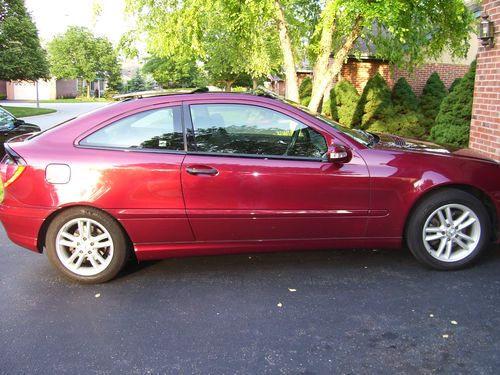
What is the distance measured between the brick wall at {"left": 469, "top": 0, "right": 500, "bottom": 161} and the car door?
2924mm

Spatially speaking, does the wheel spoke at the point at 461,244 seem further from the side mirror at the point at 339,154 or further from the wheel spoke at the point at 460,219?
the side mirror at the point at 339,154

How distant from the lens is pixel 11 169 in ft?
13.1

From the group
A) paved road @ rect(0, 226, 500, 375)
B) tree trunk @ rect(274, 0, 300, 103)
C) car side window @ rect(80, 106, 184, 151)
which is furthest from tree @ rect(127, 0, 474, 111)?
paved road @ rect(0, 226, 500, 375)

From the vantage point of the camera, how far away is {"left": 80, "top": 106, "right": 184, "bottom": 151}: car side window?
398cm

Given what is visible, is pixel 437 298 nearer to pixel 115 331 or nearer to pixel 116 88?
pixel 115 331

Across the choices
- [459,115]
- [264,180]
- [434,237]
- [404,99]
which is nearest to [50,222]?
[264,180]

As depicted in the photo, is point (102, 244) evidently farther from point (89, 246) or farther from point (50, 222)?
point (50, 222)

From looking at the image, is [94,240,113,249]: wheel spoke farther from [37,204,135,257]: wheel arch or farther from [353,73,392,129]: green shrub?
[353,73,392,129]: green shrub

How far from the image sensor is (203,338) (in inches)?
125

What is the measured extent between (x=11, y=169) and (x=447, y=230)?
3683mm

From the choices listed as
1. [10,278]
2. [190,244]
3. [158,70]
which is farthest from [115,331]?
[158,70]

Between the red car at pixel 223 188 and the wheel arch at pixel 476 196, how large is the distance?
0.5 inches

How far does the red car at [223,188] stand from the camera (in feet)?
12.8

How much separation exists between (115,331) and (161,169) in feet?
4.23
